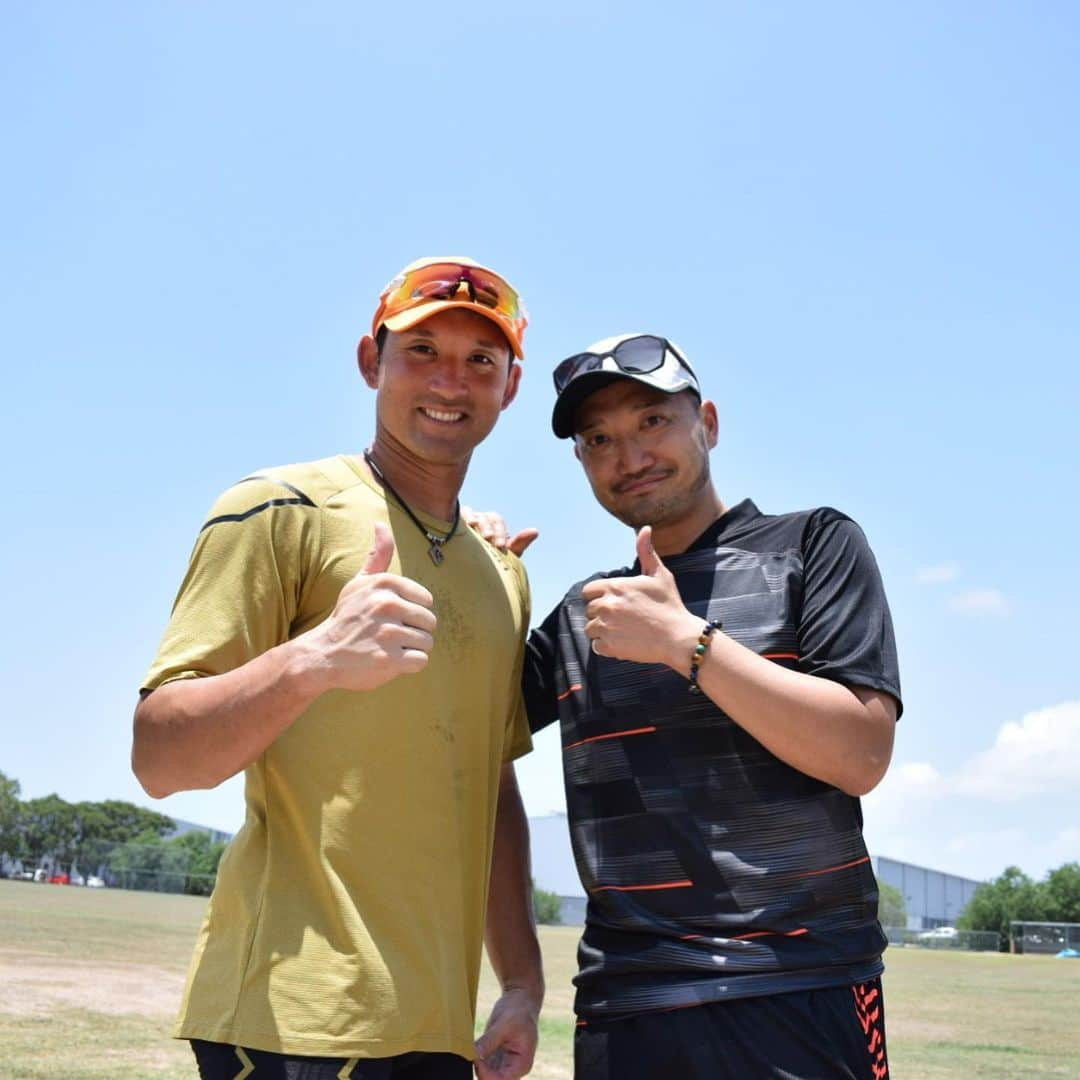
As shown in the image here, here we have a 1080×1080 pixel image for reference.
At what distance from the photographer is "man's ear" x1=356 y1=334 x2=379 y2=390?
3.76m

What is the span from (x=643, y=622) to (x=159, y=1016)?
34.3 ft

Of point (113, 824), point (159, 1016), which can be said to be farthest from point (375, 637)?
point (113, 824)

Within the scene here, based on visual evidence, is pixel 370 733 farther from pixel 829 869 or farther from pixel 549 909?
pixel 549 909

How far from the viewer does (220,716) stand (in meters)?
2.64

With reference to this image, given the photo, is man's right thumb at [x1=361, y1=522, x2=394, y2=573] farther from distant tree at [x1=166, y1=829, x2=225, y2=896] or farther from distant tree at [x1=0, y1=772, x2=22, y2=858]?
distant tree at [x1=0, y1=772, x2=22, y2=858]

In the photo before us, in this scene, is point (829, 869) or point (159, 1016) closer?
point (829, 869)

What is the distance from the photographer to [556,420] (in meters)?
4.01

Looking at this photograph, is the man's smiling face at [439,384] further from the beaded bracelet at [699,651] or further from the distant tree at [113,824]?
the distant tree at [113,824]

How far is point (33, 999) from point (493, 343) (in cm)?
1082

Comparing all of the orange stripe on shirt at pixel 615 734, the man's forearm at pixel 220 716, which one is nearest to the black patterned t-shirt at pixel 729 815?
the orange stripe on shirt at pixel 615 734

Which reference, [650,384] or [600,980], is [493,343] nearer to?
[650,384]

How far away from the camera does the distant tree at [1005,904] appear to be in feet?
264

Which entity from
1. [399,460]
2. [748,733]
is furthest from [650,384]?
[748,733]

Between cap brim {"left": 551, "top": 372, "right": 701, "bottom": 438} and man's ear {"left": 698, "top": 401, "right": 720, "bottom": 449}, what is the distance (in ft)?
0.44
